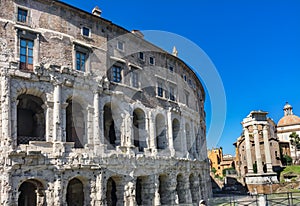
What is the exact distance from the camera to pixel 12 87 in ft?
53.1

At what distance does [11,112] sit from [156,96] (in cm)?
1139

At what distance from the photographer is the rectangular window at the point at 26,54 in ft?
55.5

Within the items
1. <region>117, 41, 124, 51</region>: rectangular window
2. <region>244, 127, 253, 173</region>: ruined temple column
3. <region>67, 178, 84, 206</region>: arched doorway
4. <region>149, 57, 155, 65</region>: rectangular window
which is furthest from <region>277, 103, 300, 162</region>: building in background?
<region>67, 178, 84, 206</region>: arched doorway

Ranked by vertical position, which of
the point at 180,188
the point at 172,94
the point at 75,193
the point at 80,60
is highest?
the point at 80,60

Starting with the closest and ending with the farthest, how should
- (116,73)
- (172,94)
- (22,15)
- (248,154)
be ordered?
(22,15)
(116,73)
(172,94)
(248,154)

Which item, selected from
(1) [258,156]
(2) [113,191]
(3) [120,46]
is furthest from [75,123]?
(1) [258,156]

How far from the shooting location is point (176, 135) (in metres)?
27.0

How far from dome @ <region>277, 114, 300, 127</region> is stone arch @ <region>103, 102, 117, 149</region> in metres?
60.4

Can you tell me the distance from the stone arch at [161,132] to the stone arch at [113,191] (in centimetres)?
488

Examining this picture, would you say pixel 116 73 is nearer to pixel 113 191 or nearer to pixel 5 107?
pixel 5 107

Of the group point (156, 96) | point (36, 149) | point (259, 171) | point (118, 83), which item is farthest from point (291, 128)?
point (36, 149)

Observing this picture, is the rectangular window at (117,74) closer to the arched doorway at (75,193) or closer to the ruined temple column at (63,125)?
the ruined temple column at (63,125)

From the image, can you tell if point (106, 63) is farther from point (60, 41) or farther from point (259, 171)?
point (259, 171)

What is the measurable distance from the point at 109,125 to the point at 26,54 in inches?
289
